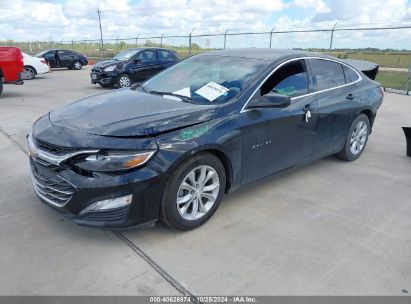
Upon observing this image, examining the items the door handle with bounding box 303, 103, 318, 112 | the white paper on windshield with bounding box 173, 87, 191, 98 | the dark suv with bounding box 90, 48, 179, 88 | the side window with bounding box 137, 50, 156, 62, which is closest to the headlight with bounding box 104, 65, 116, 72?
the dark suv with bounding box 90, 48, 179, 88

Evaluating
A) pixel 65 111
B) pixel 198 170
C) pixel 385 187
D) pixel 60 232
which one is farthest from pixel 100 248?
pixel 385 187

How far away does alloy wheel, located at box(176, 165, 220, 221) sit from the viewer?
322 centimetres

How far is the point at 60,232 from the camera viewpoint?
10.8ft

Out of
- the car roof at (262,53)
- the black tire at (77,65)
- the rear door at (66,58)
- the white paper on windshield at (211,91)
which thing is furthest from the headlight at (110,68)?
the black tire at (77,65)

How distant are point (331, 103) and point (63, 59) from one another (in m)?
21.3

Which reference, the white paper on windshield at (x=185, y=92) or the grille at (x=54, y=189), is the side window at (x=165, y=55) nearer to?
the white paper on windshield at (x=185, y=92)

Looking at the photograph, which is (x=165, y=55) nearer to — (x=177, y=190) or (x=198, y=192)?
(x=198, y=192)

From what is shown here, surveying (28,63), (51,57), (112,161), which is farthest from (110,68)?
(51,57)

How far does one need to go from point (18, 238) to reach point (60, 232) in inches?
13.5

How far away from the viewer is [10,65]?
419 inches

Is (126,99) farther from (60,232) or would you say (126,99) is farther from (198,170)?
(60,232)

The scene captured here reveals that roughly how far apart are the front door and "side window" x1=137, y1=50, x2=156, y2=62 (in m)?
10.2

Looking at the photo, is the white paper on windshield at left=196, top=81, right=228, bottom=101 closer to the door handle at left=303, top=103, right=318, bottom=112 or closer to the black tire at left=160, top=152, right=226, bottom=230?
the black tire at left=160, top=152, right=226, bottom=230

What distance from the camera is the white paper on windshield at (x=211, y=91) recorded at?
3.63m
